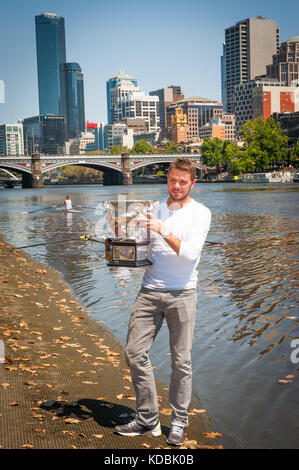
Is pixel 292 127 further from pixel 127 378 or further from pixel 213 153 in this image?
pixel 127 378

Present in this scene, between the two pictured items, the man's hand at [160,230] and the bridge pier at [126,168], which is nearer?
the man's hand at [160,230]

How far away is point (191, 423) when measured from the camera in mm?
5477

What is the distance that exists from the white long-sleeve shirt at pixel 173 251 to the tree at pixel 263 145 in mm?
106949

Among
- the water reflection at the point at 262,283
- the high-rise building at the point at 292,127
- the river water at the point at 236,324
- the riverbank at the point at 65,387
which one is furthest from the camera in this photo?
the high-rise building at the point at 292,127

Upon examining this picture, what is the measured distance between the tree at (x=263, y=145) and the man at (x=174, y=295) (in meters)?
107

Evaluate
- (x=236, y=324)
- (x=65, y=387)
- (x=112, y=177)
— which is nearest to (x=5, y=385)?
(x=65, y=387)

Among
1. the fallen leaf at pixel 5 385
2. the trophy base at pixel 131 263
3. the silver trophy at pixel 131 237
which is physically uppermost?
the silver trophy at pixel 131 237

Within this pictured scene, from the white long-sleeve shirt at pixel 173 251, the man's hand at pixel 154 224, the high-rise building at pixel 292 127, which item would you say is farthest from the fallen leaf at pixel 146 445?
the high-rise building at pixel 292 127

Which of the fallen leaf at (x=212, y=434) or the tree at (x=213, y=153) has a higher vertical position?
the tree at (x=213, y=153)

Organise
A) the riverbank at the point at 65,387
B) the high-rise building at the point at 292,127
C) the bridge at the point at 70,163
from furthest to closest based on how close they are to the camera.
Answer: the high-rise building at the point at 292,127, the bridge at the point at 70,163, the riverbank at the point at 65,387

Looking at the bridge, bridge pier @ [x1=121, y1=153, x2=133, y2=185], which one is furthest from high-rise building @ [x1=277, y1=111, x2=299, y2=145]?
bridge pier @ [x1=121, y1=153, x2=133, y2=185]

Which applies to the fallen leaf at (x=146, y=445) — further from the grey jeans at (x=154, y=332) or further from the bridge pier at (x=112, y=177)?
the bridge pier at (x=112, y=177)

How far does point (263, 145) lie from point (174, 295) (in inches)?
4345

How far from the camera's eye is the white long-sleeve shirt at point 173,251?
4496 millimetres
